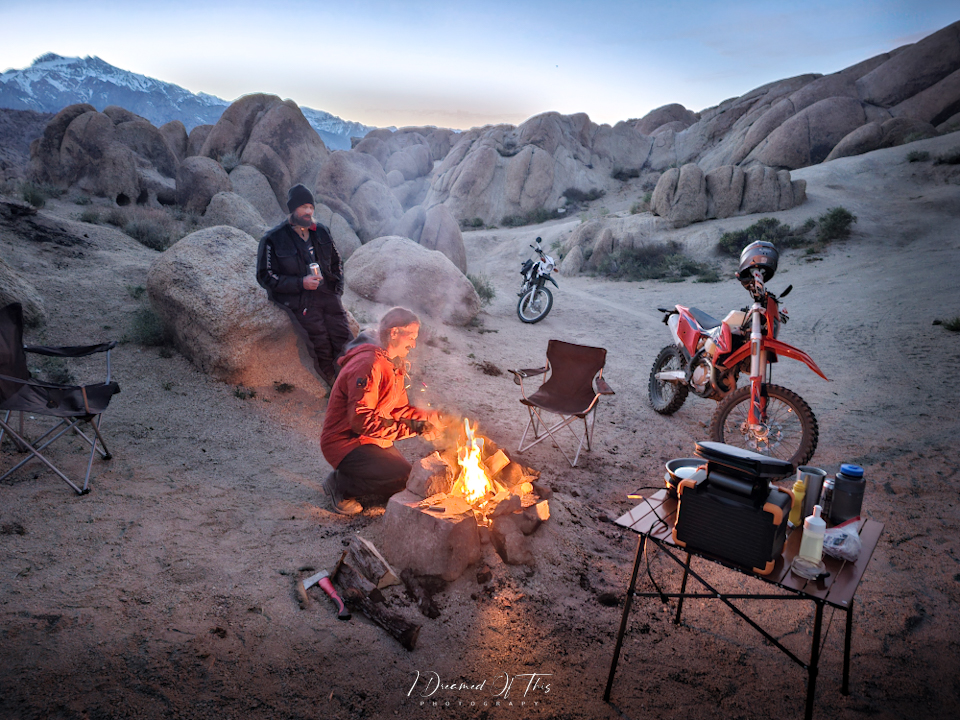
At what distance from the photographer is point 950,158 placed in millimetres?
16609

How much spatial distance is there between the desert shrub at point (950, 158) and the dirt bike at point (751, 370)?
17778 millimetres

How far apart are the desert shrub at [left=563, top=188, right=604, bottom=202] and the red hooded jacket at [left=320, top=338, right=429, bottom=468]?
29.5m

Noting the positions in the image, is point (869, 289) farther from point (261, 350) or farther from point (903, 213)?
point (261, 350)

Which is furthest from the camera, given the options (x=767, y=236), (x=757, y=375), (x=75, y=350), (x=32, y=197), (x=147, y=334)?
(x=767, y=236)

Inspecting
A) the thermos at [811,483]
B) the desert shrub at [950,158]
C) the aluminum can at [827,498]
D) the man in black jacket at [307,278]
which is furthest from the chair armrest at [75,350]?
the desert shrub at [950,158]

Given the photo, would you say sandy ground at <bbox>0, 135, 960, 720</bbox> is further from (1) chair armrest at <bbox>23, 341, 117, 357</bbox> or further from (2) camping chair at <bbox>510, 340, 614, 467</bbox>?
(1) chair armrest at <bbox>23, 341, 117, 357</bbox>

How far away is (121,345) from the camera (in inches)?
237

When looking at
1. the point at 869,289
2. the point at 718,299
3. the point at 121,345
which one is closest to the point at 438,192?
the point at 718,299

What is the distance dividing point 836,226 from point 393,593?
1615 centimetres

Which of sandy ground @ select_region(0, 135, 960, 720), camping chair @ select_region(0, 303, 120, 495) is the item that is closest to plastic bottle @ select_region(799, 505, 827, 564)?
sandy ground @ select_region(0, 135, 960, 720)

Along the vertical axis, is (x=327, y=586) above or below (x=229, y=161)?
below

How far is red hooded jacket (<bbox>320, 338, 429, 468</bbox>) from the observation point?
360 cm

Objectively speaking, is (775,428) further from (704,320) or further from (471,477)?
(471,477)

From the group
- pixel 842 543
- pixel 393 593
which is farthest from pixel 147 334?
pixel 842 543
